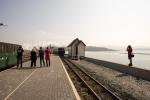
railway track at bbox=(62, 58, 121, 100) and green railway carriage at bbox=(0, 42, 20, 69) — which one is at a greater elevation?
green railway carriage at bbox=(0, 42, 20, 69)

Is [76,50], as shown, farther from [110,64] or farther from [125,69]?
[125,69]

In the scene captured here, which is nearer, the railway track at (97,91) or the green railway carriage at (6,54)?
the railway track at (97,91)

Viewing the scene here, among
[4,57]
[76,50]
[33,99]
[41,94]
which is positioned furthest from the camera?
[76,50]

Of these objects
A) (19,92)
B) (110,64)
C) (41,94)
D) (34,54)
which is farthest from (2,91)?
(110,64)

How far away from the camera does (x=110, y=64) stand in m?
28.4

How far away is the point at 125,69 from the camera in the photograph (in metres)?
21.9

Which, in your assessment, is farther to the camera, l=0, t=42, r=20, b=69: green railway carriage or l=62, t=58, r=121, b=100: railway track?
l=0, t=42, r=20, b=69: green railway carriage

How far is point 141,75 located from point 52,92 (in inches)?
388

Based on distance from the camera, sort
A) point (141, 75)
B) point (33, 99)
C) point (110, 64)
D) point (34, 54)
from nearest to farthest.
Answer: point (33, 99) → point (141, 75) → point (34, 54) → point (110, 64)

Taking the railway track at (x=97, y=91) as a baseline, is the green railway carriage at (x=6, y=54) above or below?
above

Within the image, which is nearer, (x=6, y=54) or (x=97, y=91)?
(x=97, y=91)

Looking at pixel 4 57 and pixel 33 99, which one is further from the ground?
pixel 4 57

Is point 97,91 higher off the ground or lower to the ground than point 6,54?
lower

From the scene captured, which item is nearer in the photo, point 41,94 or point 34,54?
point 41,94
